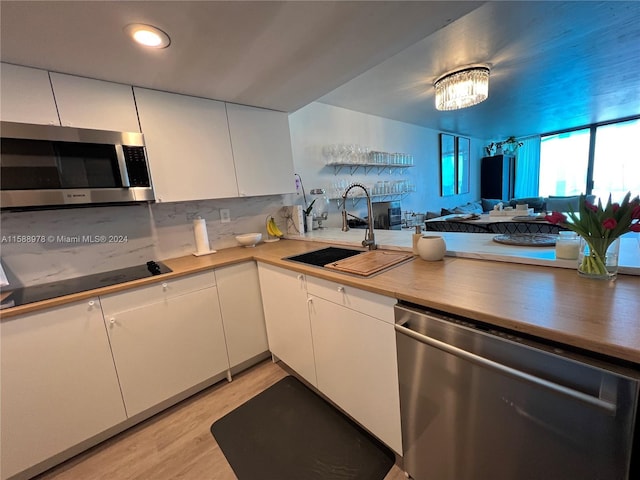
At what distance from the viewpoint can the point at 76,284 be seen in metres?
1.53

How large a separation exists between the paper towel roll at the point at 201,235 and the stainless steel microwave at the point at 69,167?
455 millimetres

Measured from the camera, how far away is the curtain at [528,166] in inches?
259

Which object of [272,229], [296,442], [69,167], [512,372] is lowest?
[296,442]

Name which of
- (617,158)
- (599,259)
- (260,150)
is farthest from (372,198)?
(617,158)

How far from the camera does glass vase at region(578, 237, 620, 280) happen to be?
90 centimetres

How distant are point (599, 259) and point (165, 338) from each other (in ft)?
7.09

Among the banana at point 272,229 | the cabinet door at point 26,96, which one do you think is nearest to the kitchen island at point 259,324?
the banana at point 272,229

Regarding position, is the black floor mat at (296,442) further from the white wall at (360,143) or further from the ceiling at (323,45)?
the ceiling at (323,45)

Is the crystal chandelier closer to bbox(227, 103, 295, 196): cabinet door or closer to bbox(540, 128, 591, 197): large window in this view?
bbox(227, 103, 295, 196): cabinet door

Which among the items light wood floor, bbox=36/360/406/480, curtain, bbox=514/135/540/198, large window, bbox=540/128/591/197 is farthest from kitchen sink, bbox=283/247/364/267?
curtain, bbox=514/135/540/198

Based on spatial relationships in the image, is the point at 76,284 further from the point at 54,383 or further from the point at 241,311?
the point at 241,311

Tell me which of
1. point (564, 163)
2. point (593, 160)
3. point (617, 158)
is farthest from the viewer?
point (564, 163)

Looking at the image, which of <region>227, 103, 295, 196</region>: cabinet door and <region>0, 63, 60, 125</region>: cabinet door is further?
<region>227, 103, 295, 196</region>: cabinet door

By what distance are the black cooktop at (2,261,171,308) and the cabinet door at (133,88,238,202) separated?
496 millimetres
